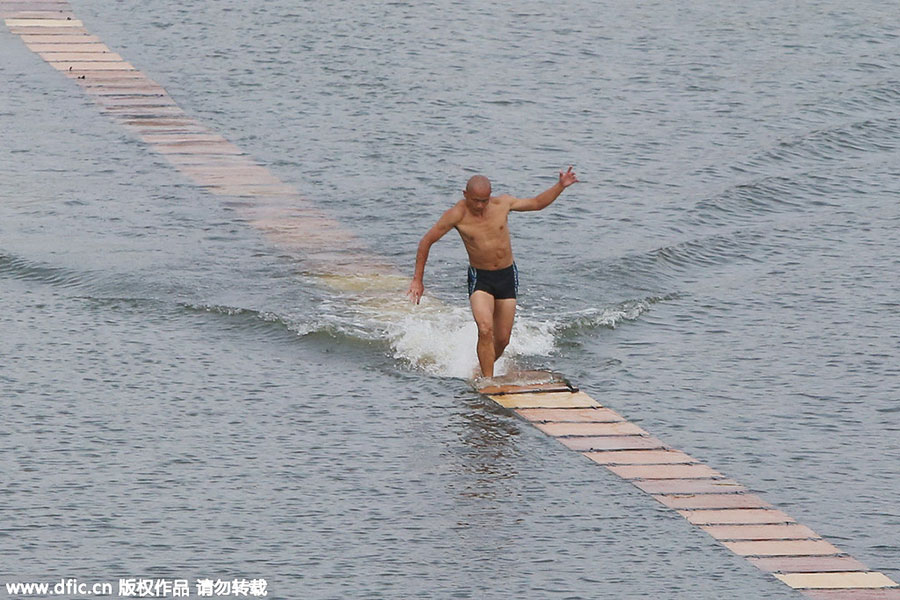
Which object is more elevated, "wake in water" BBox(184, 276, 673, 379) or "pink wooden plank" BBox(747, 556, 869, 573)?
"pink wooden plank" BBox(747, 556, 869, 573)

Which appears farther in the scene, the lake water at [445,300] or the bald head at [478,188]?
the bald head at [478,188]

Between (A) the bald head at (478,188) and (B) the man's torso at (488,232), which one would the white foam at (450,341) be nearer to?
(B) the man's torso at (488,232)

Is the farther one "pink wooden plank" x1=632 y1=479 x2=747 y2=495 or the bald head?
the bald head

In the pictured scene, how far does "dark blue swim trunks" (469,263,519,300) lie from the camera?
568 inches

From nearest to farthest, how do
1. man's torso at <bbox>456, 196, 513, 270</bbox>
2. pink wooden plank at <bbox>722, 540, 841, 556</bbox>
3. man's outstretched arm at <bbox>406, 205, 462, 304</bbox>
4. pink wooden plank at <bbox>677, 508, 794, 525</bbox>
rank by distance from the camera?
1. pink wooden plank at <bbox>722, 540, 841, 556</bbox>
2. pink wooden plank at <bbox>677, 508, 794, 525</bbox>
3. man's outstretched arm at <bbox>406, 205, 462, 304</bbox>
4. man's torso at <bbox>456, 196, 513, 270</bbox>

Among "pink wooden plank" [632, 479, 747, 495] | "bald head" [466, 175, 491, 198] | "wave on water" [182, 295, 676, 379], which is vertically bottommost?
"wave on water" [182, 295, 676, 379]

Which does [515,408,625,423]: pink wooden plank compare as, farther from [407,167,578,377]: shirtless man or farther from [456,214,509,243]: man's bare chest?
[456,214,509,243]: man's bare chest

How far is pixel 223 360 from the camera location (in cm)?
1505

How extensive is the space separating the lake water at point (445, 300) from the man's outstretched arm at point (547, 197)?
62.8 inches

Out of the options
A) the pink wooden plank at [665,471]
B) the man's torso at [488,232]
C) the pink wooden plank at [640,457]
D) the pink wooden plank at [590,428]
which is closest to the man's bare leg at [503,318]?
the man's torso at [488,232]

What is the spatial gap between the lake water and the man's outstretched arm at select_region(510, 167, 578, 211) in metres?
1.60

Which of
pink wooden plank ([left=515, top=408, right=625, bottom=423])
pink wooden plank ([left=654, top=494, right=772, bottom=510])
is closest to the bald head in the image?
pink wooden plank ([left=515, top=408, right=625, bottom=423])

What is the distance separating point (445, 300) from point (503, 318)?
236 cm

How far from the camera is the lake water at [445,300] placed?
11.7 m
